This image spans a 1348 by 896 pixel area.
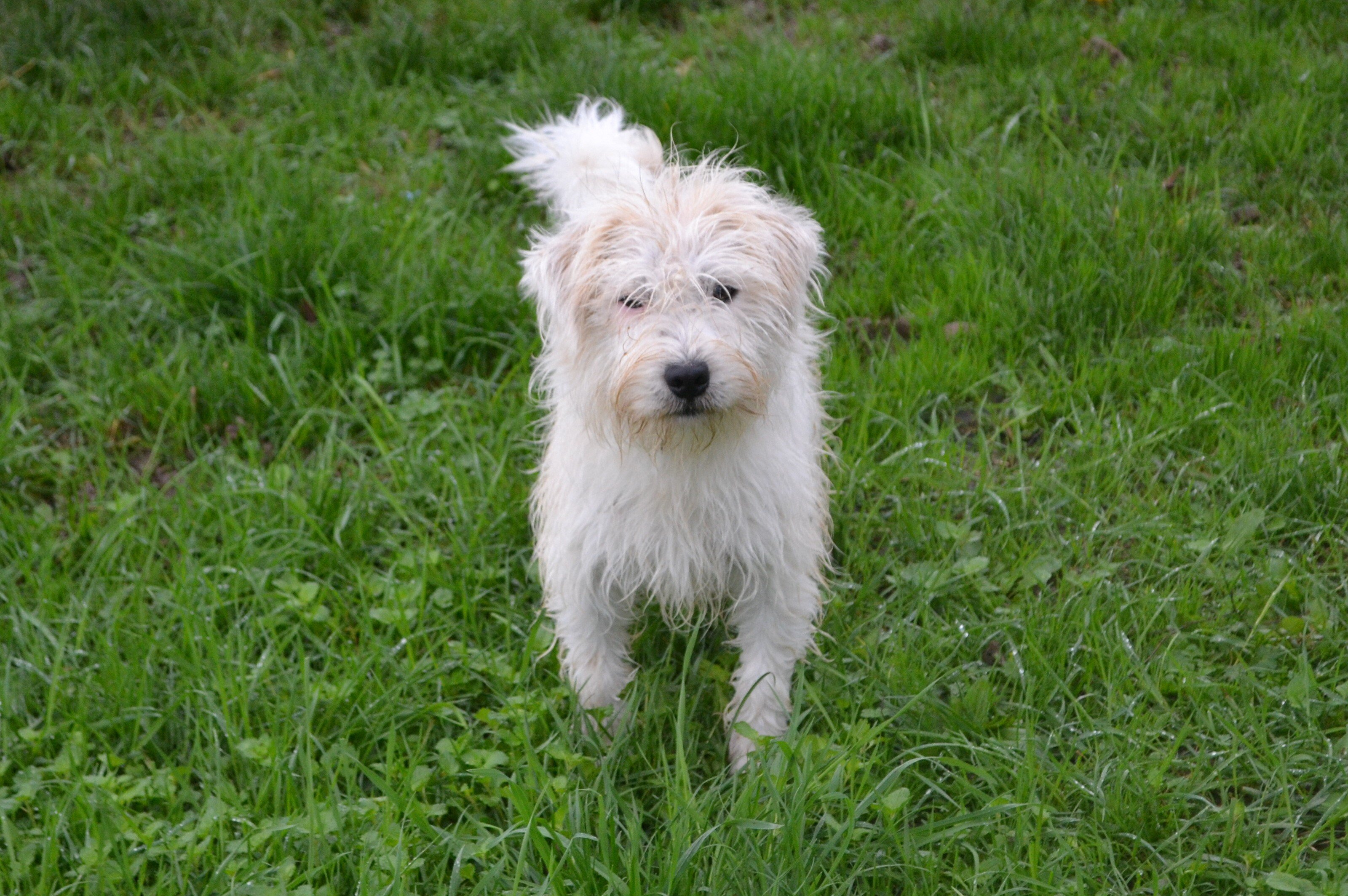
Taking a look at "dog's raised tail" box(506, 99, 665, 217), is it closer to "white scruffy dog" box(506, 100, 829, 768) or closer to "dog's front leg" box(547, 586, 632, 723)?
"white scruffy dog" box(506, 100, 829, 768)

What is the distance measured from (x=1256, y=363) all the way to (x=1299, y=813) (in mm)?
1601

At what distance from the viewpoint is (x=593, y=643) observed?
Answer: 9.80 ft

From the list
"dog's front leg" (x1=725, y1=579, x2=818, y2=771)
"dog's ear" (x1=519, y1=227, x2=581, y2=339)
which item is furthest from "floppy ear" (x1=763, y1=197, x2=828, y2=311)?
Answer: "dog's front leg" (x1=725, y1=579, x2=818, y2=771)

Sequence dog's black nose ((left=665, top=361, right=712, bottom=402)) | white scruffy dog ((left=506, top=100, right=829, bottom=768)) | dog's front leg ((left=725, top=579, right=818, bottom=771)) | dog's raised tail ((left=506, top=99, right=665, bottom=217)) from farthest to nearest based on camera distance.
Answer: dog's raised tail ((left=506, top=99, right=665, bottom=217)), dog's front leg ((left=725, top=579, right=818, bottom=771)), white scruffy dog ((left=506, top=100, right=829, bottom=768)), dog's black nose ((left=665, top=361, right=712, bottom=402))

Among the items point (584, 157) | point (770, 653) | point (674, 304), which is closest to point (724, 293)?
point (674, 304)

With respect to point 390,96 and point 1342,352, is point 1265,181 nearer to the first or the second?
point 1342,352

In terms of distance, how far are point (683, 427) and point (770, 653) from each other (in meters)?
0.74

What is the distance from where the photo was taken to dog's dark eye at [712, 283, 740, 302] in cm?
259

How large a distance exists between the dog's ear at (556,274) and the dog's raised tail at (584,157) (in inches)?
16.5

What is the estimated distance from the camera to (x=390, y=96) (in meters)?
5.22

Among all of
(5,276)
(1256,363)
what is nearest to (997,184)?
(1256,363)

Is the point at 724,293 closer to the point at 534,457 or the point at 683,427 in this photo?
the point at 683,427

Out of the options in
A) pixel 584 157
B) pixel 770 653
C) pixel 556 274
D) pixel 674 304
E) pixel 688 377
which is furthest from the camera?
pixel 584 157

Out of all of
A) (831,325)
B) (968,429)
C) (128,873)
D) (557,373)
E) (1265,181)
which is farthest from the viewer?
(1265,181)
